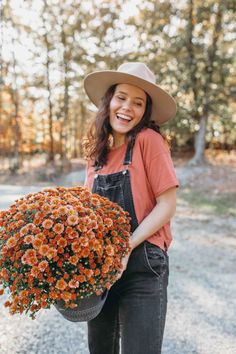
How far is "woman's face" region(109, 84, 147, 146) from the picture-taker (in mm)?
2012

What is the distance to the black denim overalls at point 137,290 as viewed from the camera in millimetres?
1732

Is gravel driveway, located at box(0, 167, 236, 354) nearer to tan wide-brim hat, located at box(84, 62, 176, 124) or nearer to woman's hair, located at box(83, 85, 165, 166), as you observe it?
woman's hair, located at box(83, 85, 165, 166)

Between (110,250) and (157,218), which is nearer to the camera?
(110,250)

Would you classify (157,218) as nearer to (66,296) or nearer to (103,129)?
(66,296)

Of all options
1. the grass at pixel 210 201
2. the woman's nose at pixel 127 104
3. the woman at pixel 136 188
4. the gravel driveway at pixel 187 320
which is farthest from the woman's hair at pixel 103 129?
the grass at pixel 210 201

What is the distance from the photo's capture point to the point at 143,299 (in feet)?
5.74

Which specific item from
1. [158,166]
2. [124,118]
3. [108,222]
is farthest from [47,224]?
[124,118]

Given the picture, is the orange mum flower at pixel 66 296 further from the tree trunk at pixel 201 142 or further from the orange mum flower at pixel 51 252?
the tree trunk at pixel 201 142

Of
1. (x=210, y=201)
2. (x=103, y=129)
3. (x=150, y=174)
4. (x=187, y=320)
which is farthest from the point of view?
(x=210, y=201)

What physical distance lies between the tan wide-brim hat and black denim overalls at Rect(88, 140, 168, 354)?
0.35 metres

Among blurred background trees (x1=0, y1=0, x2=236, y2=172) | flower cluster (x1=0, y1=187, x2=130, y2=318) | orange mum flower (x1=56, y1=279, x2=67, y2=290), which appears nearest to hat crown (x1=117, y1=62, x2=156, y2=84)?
flower cluster (x1=0, y1=187, x2=130, y2=318)

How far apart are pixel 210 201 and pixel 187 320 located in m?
6.96

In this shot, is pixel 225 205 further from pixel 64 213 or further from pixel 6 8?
pixel 6 8

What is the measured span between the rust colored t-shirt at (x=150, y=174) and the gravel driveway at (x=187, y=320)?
68.7 inches
